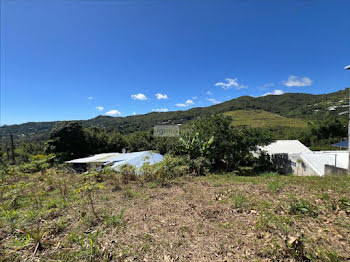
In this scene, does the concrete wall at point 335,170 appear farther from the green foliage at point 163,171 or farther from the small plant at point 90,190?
the small plant at point 90,190

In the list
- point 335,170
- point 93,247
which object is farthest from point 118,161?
point 335,170

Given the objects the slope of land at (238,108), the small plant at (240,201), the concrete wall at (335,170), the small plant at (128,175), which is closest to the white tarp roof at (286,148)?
the concrete wall at (335,170)

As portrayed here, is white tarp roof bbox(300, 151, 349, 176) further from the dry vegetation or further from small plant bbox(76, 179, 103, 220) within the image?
small plant bbox(76, 179, 103, 220)

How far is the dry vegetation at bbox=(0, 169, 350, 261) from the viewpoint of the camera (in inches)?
73.5

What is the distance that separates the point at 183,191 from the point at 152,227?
1556 millimetres

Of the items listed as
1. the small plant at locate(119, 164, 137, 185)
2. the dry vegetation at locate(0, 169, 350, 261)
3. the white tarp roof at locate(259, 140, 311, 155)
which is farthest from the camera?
the white tarp roof at locate(259, 140, 311, 155)

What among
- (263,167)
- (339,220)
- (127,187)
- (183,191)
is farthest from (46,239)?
(263,167)

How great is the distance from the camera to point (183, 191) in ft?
12.7

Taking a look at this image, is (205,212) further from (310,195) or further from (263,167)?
(263,167)

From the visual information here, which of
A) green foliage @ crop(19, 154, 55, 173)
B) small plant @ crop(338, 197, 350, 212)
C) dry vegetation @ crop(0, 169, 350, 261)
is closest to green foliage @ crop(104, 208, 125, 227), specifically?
dry vegetation @ crop(0, 169, 350, 261)

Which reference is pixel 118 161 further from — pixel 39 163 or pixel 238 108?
pixel 238 108

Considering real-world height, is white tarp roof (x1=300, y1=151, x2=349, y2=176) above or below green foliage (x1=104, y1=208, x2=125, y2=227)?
below

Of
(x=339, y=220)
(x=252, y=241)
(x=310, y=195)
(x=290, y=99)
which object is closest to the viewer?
(x=252, y=241)

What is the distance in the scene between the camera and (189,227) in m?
2.37
